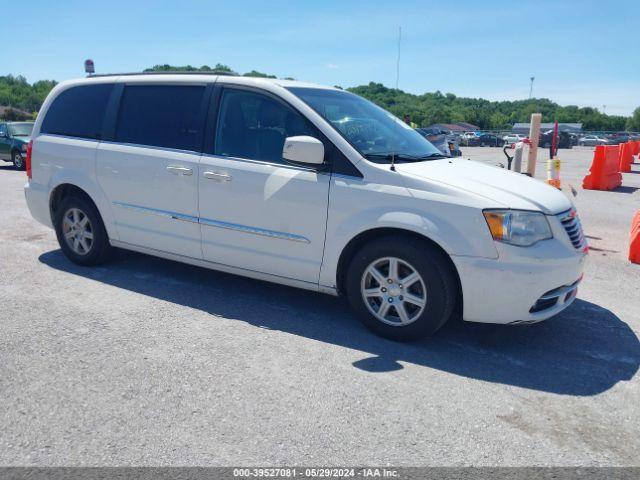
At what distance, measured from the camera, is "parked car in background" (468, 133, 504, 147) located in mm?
54719

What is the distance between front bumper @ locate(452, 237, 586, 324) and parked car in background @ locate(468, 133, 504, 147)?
175 ft

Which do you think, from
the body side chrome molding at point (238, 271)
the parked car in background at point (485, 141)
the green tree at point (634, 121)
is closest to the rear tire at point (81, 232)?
the body side chrome molding at point (238, 271)

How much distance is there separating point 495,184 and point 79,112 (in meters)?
4.14

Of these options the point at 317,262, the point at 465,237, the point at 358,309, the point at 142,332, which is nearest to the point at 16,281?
the point at 142,332

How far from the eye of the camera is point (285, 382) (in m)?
3.38

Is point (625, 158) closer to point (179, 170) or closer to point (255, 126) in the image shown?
point (255, 126)

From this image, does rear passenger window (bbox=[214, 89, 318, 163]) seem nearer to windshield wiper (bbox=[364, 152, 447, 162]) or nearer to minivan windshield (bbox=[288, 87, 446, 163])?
minivan windshield (bbox=[288, 87, 446, 163])

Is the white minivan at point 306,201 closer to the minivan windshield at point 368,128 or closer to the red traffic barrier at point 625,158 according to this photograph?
the minivan windshield at point 368,128

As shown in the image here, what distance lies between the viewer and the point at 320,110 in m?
4.38

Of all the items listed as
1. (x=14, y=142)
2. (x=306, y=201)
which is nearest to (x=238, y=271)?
(x=306, y=201)

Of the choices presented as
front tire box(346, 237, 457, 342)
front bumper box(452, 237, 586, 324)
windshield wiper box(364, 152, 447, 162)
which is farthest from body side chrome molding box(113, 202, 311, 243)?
front bumper box(452, 237, 586, 324)

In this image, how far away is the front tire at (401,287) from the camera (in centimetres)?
378

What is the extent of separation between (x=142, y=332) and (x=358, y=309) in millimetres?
1603

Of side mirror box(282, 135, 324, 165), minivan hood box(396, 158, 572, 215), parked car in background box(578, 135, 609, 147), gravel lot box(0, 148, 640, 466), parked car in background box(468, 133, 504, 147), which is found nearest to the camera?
gravel lot box(0, 148, 640, 466)
